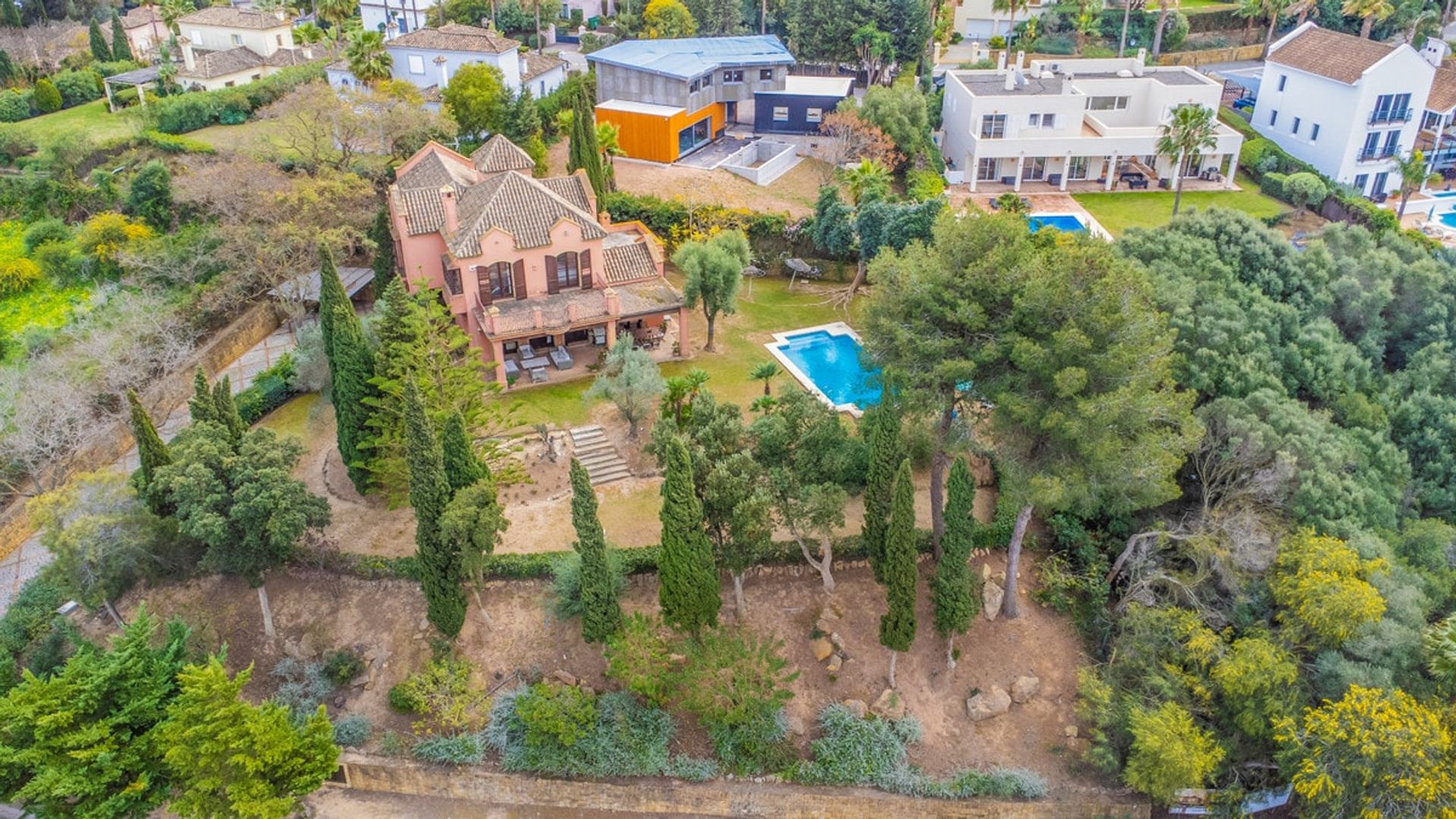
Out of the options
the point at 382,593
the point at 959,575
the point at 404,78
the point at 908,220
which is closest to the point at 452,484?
the point at 382,593

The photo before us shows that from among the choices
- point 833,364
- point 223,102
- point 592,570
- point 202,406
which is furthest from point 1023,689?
point 223,102

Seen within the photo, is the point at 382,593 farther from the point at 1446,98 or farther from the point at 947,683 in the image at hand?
the point at 1446,98

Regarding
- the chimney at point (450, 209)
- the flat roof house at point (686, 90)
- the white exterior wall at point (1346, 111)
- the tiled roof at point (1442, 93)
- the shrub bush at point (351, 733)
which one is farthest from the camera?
the flat roof house at point (686, 90)

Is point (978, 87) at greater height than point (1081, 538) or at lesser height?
greater

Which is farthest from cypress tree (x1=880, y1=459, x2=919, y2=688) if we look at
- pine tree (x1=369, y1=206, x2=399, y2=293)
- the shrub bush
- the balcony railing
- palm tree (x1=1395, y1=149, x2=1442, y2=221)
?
the balcony railing

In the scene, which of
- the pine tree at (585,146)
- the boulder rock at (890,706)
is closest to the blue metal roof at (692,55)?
the pine tree at (585,146)

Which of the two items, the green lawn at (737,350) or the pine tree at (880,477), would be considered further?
the green lawn at (737,350)

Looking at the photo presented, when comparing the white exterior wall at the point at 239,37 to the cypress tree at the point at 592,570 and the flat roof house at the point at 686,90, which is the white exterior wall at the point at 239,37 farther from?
the cypress tree at the point at 592,570
